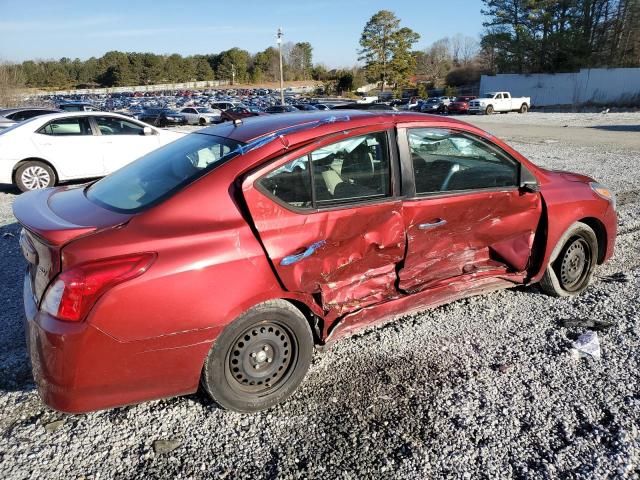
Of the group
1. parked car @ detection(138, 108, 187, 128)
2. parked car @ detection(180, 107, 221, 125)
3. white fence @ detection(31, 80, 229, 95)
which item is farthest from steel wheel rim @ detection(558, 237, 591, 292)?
white fence @ detection(31, 80, 229, 95)

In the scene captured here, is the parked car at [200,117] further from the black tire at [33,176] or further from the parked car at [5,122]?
the black tire at [33,176]

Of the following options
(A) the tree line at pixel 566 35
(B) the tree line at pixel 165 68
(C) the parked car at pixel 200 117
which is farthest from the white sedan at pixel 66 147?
(B) the tree line at pixel 165 68

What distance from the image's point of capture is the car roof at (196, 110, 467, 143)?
3045mm

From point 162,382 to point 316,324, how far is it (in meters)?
0.95

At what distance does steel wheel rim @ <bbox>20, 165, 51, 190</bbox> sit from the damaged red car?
637cm

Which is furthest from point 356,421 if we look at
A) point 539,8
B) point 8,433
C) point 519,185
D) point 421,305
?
point 539,8

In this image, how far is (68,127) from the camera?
358 inches

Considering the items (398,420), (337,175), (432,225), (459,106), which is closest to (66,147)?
(337,175)

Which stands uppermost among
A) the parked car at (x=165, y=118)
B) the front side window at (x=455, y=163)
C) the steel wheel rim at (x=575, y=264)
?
the front side window at (x=455, y=163)

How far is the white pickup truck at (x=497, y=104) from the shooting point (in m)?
39.3

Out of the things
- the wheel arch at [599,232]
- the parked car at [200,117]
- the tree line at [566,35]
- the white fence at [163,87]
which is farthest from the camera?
the white fence at [163,87]

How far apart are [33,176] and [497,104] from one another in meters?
38.3

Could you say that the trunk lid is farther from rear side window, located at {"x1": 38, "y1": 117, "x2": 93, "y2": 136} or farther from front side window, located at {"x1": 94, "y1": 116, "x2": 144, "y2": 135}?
front side window, located at {"x1": 94, "y1": 116, "x2": 144, "y2": 135}

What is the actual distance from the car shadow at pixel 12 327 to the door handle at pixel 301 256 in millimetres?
1794
